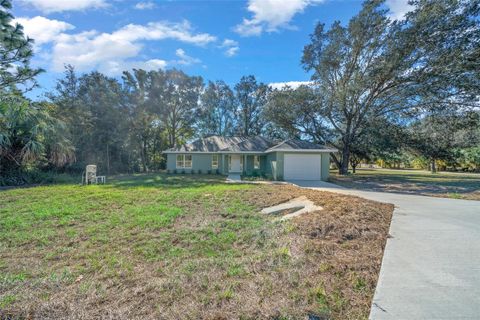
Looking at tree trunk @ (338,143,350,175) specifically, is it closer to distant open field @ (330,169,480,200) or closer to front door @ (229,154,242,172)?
distant open field @ (330,169,480,200)

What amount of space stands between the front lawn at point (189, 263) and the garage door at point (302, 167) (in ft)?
31.6

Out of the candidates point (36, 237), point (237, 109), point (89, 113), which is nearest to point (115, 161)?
point (89, 113)

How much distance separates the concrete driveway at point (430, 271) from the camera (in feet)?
7.99

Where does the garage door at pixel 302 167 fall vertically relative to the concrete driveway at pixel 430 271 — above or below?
above

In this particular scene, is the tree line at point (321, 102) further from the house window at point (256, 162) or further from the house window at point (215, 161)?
the house window at point (215, 161)

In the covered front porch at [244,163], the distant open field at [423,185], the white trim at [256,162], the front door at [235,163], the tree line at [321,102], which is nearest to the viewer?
the distant open field at [423,185]

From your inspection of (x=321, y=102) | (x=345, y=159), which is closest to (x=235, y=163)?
(x=321, y=102)

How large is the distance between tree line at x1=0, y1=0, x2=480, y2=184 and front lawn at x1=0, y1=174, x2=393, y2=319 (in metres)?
8.60

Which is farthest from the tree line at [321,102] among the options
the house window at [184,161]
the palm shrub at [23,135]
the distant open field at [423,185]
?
the house window at [184,161]

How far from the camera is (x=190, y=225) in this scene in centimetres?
584

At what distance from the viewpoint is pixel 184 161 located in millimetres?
22359

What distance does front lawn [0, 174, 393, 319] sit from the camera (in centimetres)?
260

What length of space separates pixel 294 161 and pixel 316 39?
1244cm

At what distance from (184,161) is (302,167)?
11.2m
